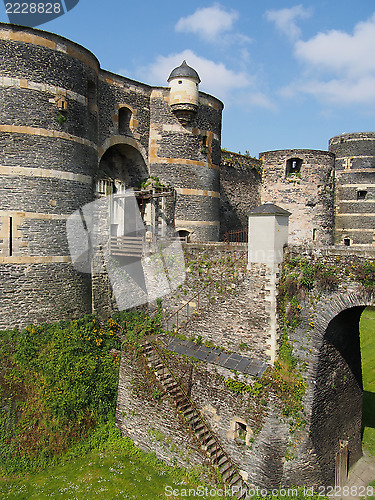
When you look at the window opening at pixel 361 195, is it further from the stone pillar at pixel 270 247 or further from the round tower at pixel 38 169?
the round tower at pixel 38 169

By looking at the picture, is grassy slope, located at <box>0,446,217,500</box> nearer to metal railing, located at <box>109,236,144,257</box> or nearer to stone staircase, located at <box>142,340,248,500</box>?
stone staircase, located at <box>142,340,248,500</box>

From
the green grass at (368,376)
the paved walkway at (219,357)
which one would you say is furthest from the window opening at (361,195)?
the paved walkway at (219,357)

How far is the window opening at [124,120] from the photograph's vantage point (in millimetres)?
15867

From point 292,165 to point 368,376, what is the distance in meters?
12.3

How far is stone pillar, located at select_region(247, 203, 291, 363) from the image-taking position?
10773 millimetres

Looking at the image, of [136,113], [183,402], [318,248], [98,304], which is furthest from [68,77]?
[183,402]

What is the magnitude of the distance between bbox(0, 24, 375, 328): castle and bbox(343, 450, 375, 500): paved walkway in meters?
10.1

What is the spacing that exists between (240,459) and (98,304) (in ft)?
23.5

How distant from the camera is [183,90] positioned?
16125 millimetres

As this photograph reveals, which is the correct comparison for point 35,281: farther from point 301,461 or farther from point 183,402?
point 301,461

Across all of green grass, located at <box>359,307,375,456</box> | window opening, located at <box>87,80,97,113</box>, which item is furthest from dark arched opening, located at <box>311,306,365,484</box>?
window opening, located at <box>87,80,97,113</box>

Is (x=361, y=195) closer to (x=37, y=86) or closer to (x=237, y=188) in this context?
(x=237, y=188)

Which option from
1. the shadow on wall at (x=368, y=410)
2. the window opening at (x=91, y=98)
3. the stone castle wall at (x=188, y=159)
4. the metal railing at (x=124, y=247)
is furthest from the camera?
the stone castle wall at (x=188, y=159)

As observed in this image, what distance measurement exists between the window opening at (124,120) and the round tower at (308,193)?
10.2m
